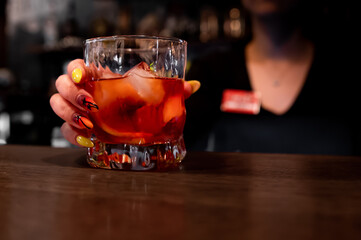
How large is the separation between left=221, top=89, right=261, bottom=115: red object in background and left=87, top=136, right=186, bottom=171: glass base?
1.02m

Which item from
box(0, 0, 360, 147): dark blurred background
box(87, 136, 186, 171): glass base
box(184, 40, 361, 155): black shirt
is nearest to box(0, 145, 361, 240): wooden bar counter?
box(87, 136, 186, 171): glass base

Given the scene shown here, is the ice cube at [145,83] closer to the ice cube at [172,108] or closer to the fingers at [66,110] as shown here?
the ice cube at [172,108]

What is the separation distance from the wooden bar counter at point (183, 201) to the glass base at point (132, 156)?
0.02m

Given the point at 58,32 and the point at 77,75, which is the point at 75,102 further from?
the point at 58,32

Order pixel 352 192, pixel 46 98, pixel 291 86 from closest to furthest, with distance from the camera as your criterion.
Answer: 1. pixel 352 192
2. pixel 291 86
3. pixel 46 98

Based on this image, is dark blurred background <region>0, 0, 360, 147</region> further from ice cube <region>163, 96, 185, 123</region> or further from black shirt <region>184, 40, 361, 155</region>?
ice cube <region>163, 96, 185, 123</region>

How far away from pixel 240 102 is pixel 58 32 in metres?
2.51

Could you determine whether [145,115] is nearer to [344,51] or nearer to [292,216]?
[292,216]

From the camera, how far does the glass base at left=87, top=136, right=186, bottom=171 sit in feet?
1.72

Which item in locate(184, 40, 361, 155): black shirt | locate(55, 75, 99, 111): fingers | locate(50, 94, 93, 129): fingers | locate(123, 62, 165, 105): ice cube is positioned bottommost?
locate(184, 40, 361, 155): black shirt

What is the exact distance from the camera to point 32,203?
0.34 m

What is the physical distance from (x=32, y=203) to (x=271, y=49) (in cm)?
153

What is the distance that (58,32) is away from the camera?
3477 mm

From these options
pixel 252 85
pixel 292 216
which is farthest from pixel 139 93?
pixel 252 85
